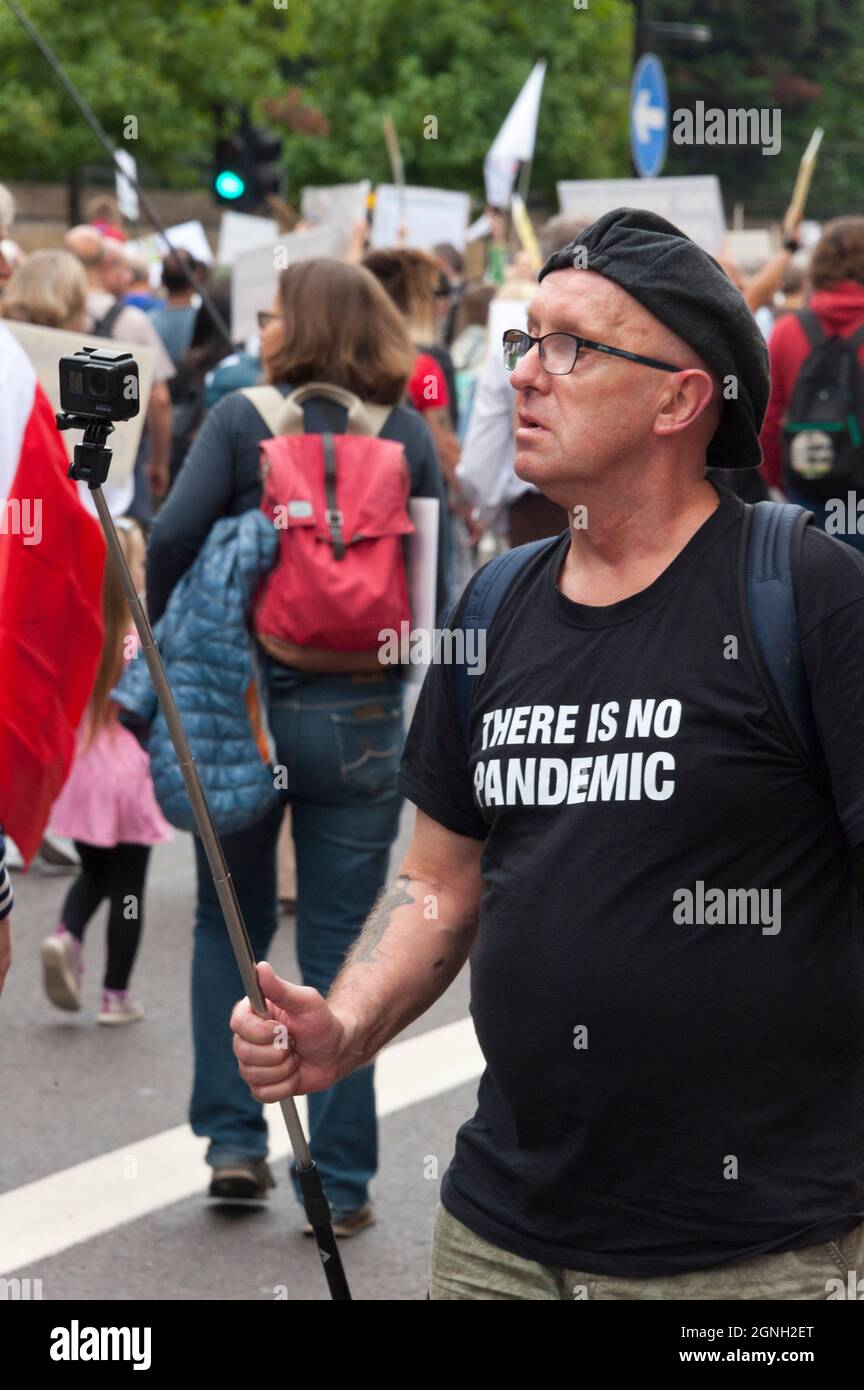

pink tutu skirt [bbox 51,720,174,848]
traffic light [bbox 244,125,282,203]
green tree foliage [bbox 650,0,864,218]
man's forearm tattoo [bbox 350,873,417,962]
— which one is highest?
green tree foliage [bbox 650,0,864,218]

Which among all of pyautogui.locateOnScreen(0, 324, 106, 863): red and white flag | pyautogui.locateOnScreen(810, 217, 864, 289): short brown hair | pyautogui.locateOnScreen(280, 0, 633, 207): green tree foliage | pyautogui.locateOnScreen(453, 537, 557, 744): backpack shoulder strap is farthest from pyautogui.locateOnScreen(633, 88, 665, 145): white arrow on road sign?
pyautogui.locateOnScreen(280, 0, 633, 207): green tree foliage

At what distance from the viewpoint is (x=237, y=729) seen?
485 cm

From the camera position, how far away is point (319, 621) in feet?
15.9

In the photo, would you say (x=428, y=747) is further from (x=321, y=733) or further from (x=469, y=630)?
(x=321, y=733)

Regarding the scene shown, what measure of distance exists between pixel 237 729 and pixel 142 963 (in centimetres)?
247

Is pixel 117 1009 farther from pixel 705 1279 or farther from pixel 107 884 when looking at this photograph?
pixel 705 1279

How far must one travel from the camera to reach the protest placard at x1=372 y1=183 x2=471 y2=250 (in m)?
13.9

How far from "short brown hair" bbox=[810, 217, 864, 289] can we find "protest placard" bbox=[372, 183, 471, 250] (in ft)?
19.6

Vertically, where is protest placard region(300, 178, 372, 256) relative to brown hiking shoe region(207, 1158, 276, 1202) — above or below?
above

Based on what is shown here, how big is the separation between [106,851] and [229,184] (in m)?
9.08

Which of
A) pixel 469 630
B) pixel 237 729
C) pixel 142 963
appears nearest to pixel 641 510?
pixel 469 630

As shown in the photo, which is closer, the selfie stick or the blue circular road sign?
the selfie stick

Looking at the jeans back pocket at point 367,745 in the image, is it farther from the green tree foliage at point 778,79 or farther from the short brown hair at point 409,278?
the green tree foliage at point 778,79

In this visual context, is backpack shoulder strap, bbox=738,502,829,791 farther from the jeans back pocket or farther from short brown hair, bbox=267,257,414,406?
short brown hair, bbox=267,257,414,406
